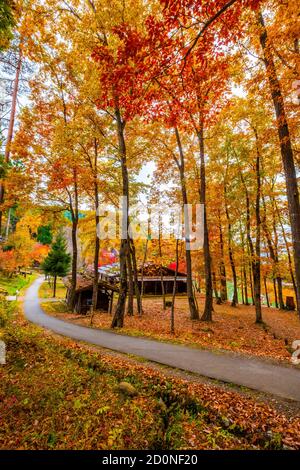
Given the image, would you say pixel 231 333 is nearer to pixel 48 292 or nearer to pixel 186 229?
pixel 186 229

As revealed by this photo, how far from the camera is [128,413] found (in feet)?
14.0

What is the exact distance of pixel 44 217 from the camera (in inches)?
688

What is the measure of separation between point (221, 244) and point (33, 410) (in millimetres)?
19960

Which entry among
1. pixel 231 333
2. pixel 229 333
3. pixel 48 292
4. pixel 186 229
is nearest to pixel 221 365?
pixel 229 333

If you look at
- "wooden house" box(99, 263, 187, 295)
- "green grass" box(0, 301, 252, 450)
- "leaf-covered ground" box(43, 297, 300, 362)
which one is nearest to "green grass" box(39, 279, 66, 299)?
"wooden house" box(99, 263, 187, 295)

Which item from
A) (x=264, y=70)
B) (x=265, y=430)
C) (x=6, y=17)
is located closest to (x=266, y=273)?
(x=264, y=70)

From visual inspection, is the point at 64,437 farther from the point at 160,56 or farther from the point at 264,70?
the point at 264,70

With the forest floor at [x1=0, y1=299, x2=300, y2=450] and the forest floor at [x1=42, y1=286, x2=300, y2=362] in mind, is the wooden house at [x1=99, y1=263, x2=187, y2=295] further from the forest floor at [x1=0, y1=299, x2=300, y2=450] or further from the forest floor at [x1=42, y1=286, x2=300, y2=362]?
the forest floor at [x1=0, y1=299, x2=300, y2=450]

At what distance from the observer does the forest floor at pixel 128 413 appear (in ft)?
11.9

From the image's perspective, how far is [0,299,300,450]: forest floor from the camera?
11.9 feet

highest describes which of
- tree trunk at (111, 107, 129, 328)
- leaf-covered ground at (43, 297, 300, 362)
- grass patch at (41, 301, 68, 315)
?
tree trunk at (111, 107, 129, 328)

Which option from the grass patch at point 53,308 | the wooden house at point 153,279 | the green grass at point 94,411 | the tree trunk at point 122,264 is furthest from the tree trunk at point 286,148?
the wooden house at point 153,279

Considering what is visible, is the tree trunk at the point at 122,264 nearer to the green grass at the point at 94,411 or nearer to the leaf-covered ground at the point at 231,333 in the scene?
the leaf-covered ground at the point at 231,333
